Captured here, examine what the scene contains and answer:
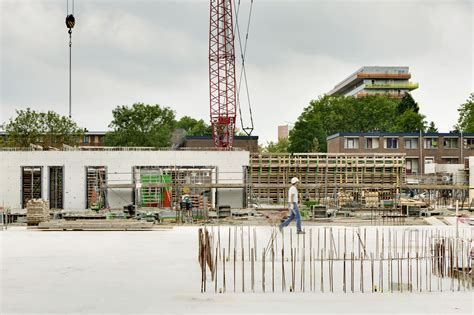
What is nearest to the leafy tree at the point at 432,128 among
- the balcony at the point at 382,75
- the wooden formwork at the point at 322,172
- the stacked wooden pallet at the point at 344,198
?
the balcony at the point at 382,75

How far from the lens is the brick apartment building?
76688 millimetres

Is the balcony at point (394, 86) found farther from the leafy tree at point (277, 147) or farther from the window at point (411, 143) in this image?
the window at point (411, 143)

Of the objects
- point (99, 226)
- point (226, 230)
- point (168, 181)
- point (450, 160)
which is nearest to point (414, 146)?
point (450, 160)

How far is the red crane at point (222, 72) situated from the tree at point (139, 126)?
75.3 ft

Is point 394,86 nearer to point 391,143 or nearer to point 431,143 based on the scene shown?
point 431,143

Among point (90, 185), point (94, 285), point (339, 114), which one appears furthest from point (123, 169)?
point (339, 114)

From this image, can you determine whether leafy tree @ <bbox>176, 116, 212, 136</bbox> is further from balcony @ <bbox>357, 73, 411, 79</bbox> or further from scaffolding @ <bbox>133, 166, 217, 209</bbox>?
scaffolding @ <bbox>133, 166, 217, 209</bbox>

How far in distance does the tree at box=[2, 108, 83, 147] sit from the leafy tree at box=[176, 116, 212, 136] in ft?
179

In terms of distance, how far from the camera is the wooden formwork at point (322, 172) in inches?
1976

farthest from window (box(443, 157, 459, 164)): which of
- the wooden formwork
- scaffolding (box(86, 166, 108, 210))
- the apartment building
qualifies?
the apartment building

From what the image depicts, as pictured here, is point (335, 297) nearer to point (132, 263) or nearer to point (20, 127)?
point (132, 263)

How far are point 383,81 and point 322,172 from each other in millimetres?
110058

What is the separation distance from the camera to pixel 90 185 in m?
45.2

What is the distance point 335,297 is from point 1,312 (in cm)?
650
